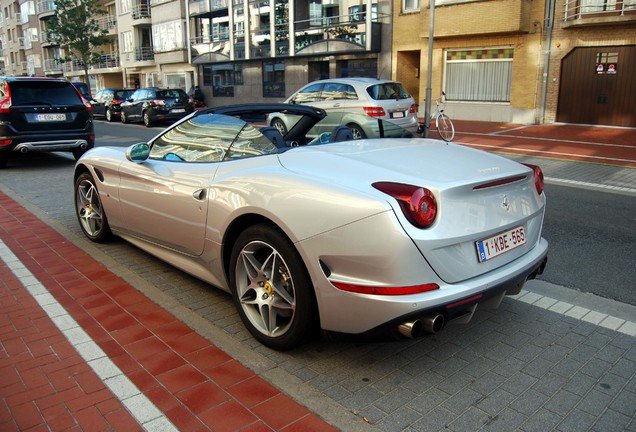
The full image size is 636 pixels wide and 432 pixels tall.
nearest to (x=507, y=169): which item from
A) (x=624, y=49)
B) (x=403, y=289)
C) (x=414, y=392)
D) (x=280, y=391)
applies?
(x=403, y=289)

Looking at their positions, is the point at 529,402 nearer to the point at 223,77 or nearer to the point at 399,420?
the point at 399,420

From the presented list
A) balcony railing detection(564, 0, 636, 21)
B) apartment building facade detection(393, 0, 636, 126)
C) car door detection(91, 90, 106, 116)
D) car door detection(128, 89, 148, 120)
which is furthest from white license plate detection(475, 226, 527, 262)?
car door detection(91, 90, 106, 116)

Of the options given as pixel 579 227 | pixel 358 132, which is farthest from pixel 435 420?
pixel 579 227

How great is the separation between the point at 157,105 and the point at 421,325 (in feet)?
71.7

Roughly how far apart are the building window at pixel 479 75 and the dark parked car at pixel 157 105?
11.1 metres

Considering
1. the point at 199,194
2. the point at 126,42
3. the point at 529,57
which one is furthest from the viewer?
the point at 126,42

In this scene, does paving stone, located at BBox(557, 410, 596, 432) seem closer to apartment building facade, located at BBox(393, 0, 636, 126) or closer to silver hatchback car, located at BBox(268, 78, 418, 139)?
silver hatchback car, located at BBox(268, 78, 418, 139)

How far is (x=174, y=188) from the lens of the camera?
13.3ft

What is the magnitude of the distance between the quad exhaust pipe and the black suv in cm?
1007

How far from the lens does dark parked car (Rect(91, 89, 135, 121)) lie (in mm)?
26859

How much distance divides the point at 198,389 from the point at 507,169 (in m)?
2.23

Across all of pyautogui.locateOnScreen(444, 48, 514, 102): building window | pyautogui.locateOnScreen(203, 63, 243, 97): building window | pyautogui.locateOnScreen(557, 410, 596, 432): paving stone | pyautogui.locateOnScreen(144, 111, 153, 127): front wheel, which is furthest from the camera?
pyautogui.locateOnScreen(203, 63, 243, 97): building window

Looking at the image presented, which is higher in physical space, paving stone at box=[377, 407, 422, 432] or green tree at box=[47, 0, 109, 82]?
green tree at box=[47, 0, 109, 82]

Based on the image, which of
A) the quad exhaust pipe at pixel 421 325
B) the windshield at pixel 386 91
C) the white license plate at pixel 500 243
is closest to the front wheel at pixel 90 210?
the quad exhaust pipe at pixel 421 325
